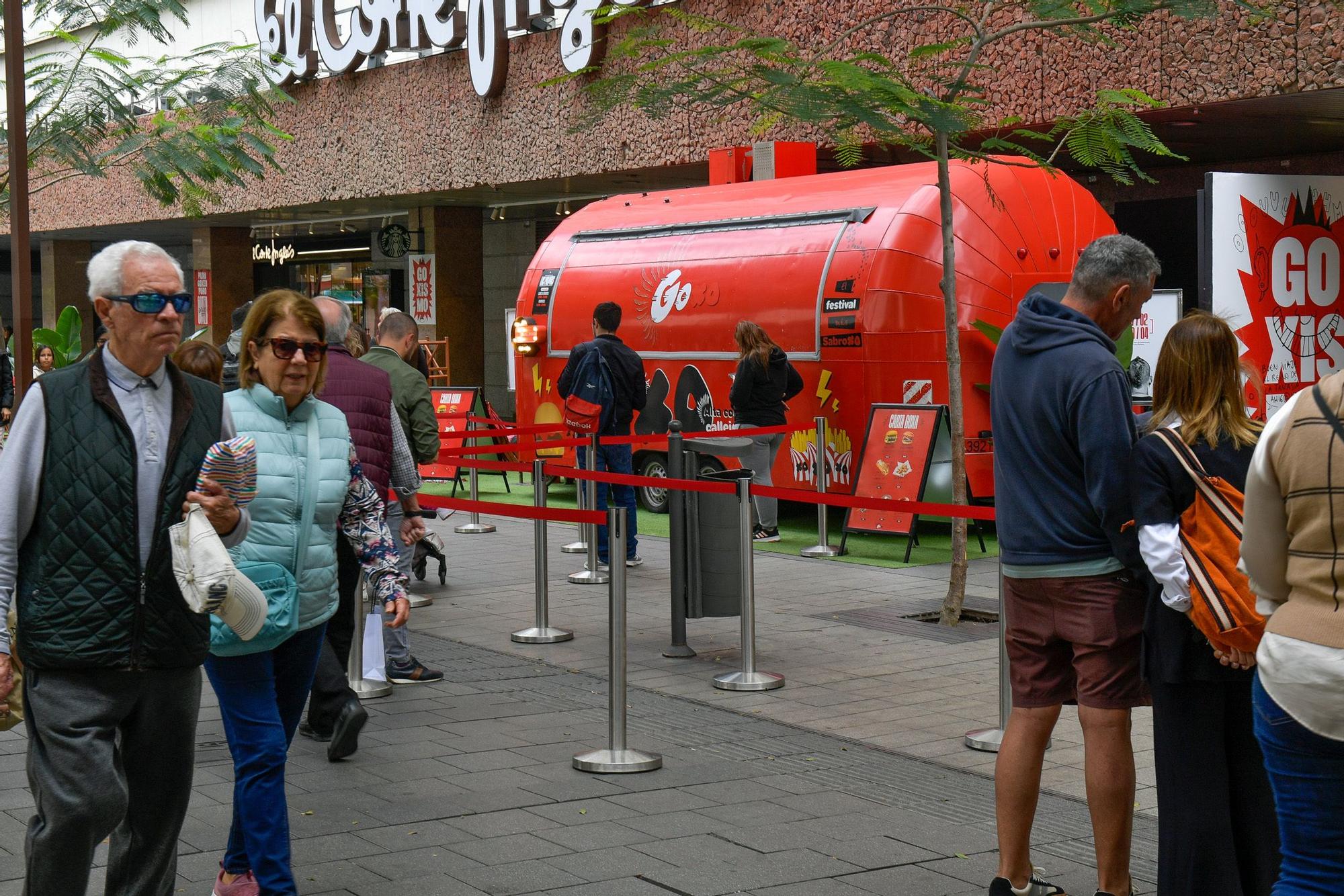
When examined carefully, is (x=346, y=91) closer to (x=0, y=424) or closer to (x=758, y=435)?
(x=0, y=424)

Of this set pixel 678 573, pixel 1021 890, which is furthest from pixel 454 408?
pixel 1021 890

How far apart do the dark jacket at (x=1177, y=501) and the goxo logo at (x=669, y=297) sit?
11764mm

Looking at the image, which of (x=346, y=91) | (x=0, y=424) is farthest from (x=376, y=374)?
(x=346, y=91)

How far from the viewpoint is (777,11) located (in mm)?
17953

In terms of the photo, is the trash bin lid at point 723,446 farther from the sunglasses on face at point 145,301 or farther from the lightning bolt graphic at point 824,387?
the sunglasses on face at point 145,301

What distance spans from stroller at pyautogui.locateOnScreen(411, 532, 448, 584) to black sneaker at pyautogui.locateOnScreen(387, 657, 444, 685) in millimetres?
2929

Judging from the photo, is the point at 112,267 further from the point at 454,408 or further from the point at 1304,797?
the point at 454,408

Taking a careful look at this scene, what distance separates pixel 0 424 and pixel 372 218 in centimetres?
1670

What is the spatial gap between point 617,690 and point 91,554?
3105mm

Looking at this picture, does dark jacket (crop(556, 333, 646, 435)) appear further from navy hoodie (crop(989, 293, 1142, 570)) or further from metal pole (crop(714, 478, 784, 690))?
navy hoodie (crop(989, 293, 1142, 570))

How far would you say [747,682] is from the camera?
8281 millimetres

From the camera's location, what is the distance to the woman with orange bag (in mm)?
4242

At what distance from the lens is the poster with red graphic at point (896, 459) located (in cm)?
1312

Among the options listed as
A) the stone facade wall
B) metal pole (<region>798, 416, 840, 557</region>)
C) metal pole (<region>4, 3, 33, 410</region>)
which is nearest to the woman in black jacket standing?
metal pole (<region>798, 416, 840, 557</region>)
